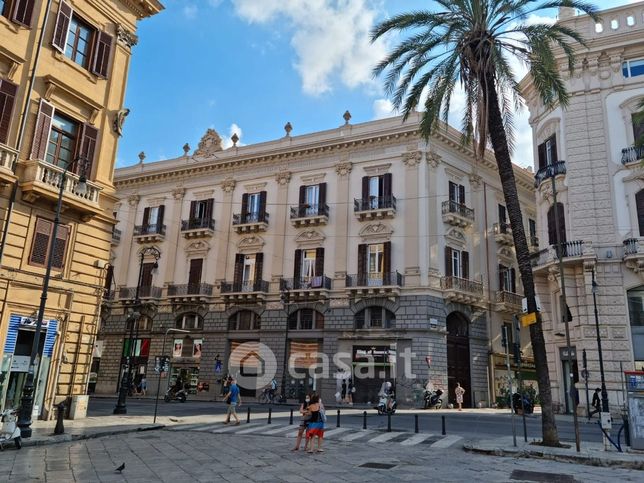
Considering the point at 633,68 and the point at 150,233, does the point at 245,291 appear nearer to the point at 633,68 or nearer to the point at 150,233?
the point at 150,233

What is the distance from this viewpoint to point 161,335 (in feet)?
132

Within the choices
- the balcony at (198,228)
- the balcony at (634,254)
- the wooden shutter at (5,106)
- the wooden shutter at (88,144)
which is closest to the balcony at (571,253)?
the balcony at (634,254)

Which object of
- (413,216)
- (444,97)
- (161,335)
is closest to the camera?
(444,97)

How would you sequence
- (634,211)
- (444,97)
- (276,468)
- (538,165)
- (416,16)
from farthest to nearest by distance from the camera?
(538,165) → (634,211) → (444,97) → (416,16) → (276,468)

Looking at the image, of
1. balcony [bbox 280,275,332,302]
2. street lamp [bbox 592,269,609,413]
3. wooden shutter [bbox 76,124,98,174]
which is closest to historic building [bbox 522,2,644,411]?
street lamp [bbox 592,269,609,413]

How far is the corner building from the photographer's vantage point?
33312 mm

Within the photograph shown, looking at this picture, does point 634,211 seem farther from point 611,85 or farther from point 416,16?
point 416,16

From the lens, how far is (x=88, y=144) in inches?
763

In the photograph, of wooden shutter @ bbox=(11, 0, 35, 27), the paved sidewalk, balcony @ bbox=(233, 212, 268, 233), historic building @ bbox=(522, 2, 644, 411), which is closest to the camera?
the paved sidewalk

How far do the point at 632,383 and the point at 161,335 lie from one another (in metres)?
32.9

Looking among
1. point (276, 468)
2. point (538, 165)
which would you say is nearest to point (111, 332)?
point (538, 165)

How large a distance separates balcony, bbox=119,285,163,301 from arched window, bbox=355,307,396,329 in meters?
16.2

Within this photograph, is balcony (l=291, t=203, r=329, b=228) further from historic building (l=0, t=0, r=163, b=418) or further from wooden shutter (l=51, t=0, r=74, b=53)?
wooden shutter (l=51, t=0, r=74, b=53)

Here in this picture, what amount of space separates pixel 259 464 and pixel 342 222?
84.9ft
